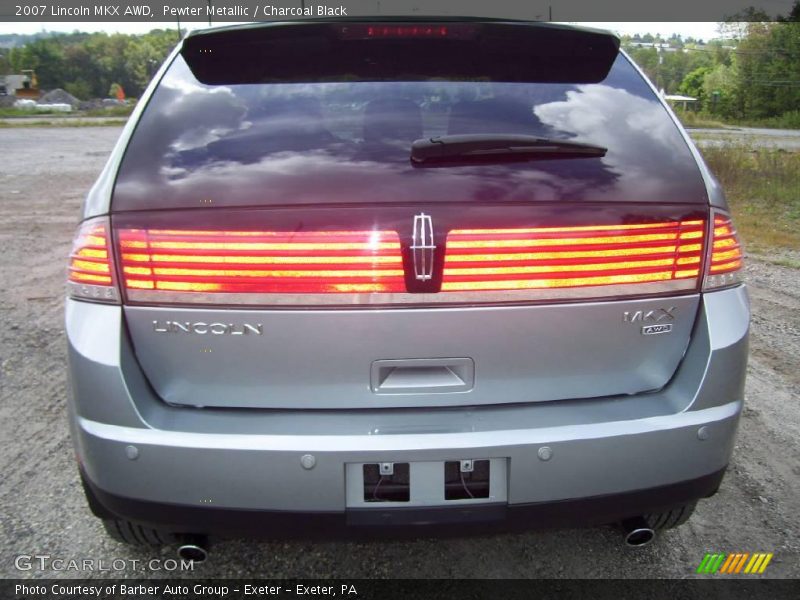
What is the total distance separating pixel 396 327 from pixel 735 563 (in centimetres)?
159

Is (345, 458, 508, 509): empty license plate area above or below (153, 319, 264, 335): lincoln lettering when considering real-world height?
below

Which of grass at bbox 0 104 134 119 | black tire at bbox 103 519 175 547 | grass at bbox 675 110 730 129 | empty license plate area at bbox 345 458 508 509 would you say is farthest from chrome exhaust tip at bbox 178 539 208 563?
grass at bbox 0 104 134 119

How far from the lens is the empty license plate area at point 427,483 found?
5.56 feet

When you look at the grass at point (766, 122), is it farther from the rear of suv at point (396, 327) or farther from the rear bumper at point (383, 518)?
the rear bumper at point (383, 518)

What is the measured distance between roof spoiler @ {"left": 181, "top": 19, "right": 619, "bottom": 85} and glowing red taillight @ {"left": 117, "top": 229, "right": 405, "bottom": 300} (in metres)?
0.64

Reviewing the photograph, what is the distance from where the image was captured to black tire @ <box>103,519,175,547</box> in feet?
6.76

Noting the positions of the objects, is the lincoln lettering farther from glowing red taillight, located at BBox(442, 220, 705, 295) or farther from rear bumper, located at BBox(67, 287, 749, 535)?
glowing red taillight, located at BBox(442, 220, 705, 295)

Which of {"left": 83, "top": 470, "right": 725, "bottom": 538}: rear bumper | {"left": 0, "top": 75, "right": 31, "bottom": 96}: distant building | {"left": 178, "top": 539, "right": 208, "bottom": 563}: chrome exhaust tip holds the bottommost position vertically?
{"left": 178, "top": 539, "right": 208, "bottom": 563}: chrome exhaust tip

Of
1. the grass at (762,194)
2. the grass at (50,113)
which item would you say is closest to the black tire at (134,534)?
the grass at (762,194)

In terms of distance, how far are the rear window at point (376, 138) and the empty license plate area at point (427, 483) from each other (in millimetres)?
694

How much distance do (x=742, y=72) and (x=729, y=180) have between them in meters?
60.8

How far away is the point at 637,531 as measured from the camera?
2.04 metres

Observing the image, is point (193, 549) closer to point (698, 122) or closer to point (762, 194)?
point (762, 194)

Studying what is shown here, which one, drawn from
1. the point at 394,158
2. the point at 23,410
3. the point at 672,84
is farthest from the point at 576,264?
the point at 672,84
